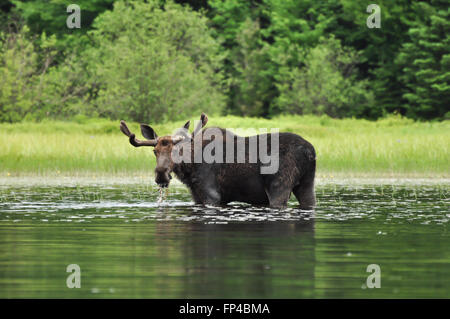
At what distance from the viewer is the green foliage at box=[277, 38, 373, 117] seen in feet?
212

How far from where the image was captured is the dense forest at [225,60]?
46.8 meters

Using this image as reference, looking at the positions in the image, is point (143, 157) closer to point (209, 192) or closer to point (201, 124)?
point (201, 124)

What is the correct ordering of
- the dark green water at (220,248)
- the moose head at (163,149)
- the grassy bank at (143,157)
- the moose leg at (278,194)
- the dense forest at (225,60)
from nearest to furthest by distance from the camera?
the dark green water at (220,248) < the moose head at (163,149) < the moose leg at (278,194) < the grassy bank at (143,157) < the dense forest at (225,60)

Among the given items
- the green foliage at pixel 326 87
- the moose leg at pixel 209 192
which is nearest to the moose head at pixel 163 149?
the moose leg at pixel 209 192

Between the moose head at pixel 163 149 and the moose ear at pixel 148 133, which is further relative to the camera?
the moose ear at pixel 148 133

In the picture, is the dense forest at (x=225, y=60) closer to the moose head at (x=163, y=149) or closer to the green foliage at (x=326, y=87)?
the green foliage at (x=326, y=87)

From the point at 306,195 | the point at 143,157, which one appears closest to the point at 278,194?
the point at 306,195

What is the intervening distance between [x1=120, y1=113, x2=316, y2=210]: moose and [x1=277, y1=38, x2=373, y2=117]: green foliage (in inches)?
1888

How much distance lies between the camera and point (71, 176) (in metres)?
25.3

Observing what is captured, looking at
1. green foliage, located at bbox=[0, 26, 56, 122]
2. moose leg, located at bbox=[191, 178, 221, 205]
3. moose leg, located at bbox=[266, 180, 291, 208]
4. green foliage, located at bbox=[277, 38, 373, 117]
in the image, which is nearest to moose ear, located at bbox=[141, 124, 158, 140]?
moose leg, located at bbox=[191, 178, 221, 205]

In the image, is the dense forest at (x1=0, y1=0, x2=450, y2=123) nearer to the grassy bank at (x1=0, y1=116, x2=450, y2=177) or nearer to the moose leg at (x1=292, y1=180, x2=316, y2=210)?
the grassy bank at (x1=0, y1=116, x2=450, y2=177)

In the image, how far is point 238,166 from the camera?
15.7 meters

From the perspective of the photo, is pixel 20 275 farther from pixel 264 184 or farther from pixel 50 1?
pixel 50 1

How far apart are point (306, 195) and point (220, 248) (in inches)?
196
